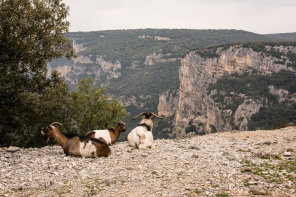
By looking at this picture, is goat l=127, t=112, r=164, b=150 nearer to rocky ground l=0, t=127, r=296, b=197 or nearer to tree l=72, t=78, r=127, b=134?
rocky ground l=0, t=127, r=296, b=197

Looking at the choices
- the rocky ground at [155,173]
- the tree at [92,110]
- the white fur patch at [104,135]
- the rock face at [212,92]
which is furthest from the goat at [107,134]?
the rock face at [212,92]

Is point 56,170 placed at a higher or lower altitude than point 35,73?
lower

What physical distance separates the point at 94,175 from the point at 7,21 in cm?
962

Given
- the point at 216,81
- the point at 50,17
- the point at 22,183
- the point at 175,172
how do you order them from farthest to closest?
1. the point at 216,81
2. the point at 50,17
3. the point at 175,172
4. the point at 22,183

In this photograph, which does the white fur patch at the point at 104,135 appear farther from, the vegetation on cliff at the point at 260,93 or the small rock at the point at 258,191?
the vegetation on cliff at the point at 260,93

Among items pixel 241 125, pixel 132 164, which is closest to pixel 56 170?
pixel 132 164

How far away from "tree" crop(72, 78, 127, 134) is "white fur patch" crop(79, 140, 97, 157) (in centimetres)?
1148

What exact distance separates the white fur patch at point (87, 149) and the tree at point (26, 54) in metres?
5.07

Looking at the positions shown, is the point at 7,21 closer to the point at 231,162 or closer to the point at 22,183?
the point at 22,183

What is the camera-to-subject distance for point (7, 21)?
13.9 metres

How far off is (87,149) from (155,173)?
4.12 m

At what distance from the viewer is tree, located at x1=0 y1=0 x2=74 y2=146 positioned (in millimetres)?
14258

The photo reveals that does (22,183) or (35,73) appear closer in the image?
(22,183)

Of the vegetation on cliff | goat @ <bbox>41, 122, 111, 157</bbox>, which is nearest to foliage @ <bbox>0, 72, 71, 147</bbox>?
goat @ <bbox>41, 122, 111, 157</bbox>
